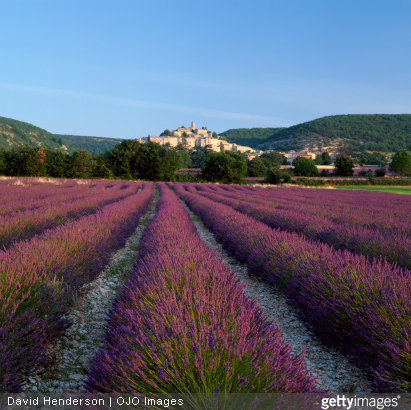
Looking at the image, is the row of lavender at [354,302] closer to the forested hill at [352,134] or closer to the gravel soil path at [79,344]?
the gravel soil path at [79,344]

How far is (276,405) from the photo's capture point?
1.15 meters

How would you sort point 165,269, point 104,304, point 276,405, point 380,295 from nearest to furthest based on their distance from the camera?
point 276,405, point 380,295, point 165,269, point 104,304

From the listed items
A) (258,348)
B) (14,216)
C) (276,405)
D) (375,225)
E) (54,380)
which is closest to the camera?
(276,405)

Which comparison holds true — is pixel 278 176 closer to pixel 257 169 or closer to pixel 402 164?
pixel 257 169

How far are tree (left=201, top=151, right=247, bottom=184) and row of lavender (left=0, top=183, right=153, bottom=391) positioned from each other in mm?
38821

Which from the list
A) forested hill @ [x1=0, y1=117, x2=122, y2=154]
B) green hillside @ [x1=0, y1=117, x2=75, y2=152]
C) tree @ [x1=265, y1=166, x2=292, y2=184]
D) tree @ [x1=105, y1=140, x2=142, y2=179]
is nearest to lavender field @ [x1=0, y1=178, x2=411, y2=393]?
tree @ [x1=265, y1=166, x2=292, y2=184]

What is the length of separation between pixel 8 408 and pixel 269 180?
42.1 meters

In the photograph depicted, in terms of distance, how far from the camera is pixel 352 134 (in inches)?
4574

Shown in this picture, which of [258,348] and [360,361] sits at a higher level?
[258,348]

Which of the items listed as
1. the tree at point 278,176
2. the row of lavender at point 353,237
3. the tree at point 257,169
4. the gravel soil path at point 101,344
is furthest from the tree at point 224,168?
the gravel soil path at point 101,344

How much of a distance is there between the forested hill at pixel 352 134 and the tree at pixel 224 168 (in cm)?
7863

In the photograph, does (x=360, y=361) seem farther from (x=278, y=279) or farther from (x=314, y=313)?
(x=278, y=279)

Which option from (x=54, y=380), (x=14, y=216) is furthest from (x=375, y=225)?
(x=14, y=216)

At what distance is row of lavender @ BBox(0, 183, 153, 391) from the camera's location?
5.59 ft
